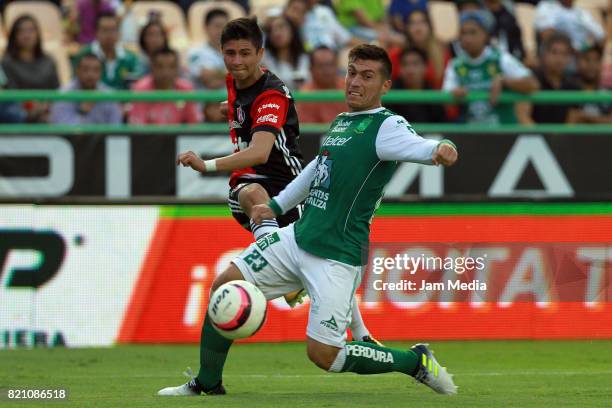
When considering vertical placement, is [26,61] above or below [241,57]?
below

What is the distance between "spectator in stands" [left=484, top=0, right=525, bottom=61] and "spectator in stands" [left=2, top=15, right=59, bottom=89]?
560cm

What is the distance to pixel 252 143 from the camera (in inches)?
327

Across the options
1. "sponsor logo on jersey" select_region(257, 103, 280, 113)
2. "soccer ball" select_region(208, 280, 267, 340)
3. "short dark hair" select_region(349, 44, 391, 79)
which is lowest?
"soccer ball" select_region(208, 280, 267, 340)

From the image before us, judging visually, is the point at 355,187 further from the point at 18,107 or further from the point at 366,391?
the point at 18,107

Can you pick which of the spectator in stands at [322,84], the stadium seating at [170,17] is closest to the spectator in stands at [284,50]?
the spectator in stands at [322,84]

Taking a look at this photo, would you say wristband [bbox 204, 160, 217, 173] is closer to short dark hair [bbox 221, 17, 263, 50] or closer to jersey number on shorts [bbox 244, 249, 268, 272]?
jersey number on shorts [bbox 244, 249, 268, 272]

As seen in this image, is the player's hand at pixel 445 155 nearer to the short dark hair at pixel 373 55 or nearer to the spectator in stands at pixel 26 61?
the short dark hair at pixel 373 55

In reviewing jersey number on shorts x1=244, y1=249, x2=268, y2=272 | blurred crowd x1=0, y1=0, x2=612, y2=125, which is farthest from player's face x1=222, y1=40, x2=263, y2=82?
blurred crowd x1=0, y1=0, x2=612, y2=125

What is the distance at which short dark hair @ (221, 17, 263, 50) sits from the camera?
844cm

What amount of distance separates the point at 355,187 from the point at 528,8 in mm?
11727

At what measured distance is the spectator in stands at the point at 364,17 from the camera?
54.7ft

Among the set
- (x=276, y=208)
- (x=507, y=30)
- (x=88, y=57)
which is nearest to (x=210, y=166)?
(x=276, y=208)

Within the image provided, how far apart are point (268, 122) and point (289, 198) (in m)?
0.67

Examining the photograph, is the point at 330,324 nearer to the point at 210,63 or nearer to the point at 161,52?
the point at 161,52
